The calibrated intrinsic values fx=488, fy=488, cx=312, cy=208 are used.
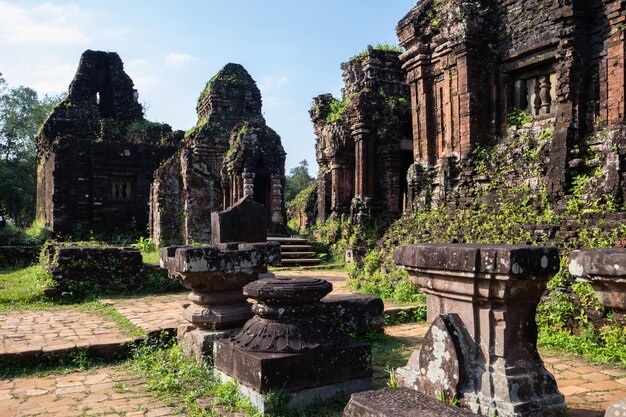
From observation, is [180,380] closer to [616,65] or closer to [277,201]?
[616,65]

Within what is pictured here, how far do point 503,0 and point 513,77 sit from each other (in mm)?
1885

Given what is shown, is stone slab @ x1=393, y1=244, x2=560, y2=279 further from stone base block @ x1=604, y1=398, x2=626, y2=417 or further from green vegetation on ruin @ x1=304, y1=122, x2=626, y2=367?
green vegetation on ruin @ x1=304, y1=122, x2=626, y2=367

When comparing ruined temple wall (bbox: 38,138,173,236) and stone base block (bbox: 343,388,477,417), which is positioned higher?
ruined temple wall (bbox: 38,138,173,236)

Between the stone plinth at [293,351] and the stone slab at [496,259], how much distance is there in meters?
1.25

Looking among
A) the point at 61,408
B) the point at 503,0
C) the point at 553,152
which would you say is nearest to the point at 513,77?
the point at 503,0

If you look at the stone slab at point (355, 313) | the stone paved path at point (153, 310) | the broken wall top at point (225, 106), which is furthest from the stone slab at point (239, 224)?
the broken wall top at point (225, 106)

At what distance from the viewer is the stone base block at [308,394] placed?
157 inches

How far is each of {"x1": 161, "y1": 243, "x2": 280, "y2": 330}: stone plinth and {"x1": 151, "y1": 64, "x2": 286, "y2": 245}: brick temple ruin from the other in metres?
13.1

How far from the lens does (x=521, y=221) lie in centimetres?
884

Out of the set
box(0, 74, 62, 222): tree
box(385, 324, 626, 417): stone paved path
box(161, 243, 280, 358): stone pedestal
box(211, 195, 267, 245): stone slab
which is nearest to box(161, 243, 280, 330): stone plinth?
box(161, 243, 280, 358): stone pedestal

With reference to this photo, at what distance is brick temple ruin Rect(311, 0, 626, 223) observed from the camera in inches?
374

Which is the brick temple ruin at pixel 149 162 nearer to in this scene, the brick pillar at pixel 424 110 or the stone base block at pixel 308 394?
the brick pillar at pixel 424 110

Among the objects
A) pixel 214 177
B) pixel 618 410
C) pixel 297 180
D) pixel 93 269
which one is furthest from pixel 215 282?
pixel 297 180

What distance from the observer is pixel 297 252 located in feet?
56.6
